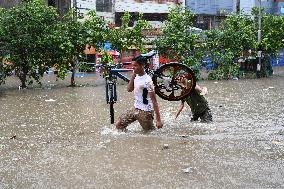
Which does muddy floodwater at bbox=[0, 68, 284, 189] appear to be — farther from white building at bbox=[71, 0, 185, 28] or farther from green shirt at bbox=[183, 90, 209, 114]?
white building at bbox=[71, 0, 185, 28]

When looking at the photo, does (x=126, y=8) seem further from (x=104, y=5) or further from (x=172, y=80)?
(x=172, y=80)

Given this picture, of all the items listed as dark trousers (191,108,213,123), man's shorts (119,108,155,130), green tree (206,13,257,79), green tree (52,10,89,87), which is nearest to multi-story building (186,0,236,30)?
green tree (206,13,257,79)

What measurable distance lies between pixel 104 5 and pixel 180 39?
14.8 metres

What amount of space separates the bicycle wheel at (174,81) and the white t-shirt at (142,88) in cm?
55

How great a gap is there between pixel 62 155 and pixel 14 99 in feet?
30.5

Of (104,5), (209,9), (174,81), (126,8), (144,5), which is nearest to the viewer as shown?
(174,81)

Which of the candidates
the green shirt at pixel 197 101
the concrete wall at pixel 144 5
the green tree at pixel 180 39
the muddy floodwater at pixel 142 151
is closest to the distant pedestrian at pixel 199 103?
the green shirt at pixel 197 101

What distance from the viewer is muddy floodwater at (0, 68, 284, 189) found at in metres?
5.42

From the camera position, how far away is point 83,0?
112 feet

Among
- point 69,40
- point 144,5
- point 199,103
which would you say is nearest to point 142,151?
point 199,103

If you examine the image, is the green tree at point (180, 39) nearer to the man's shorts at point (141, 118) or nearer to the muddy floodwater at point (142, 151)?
the muddy floodwater at point (142, 151)

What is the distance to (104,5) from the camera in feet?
117

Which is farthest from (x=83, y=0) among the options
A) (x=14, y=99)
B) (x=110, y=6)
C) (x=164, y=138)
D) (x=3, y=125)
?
(x=164, y=138)

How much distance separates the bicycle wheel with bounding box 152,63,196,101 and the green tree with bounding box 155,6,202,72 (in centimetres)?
1351
